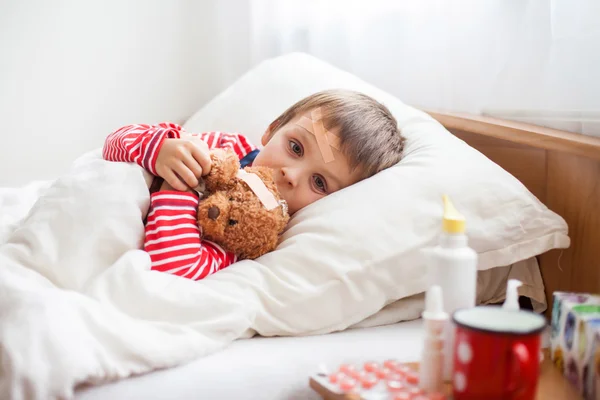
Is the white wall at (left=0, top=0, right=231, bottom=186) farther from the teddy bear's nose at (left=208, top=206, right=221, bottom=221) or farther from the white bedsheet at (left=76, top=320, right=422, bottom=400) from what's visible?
the white bedsheet at (left=76, top=320, right=422, bottom=400)

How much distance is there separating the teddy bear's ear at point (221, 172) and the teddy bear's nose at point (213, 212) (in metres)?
0.06

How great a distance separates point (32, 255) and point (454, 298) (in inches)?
22.8

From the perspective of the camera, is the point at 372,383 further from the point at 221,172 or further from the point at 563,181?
the point at 563,181

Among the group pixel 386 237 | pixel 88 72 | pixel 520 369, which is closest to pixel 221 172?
pixel 386 237

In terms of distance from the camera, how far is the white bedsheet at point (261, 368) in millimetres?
720

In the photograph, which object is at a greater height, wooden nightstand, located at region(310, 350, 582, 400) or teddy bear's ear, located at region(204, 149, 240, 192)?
teddy bear's ear, located at region(204, 149, 240, 192)

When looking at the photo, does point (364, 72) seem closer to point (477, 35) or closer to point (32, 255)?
point (477, 35)

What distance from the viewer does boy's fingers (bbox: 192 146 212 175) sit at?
981 mm

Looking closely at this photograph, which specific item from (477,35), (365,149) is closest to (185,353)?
(365,149)

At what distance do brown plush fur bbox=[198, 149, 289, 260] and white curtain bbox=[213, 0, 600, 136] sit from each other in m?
0.55

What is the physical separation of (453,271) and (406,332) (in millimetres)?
274

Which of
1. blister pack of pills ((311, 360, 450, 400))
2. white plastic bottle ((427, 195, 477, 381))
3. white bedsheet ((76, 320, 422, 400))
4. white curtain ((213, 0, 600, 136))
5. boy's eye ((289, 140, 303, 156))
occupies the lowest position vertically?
white bedsheet ((76, 320, 422, 400))

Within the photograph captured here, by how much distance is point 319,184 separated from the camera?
1.12 metres

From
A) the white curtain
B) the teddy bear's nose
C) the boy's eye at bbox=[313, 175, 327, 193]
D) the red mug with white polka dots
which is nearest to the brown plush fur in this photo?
the teddy bear's nose
